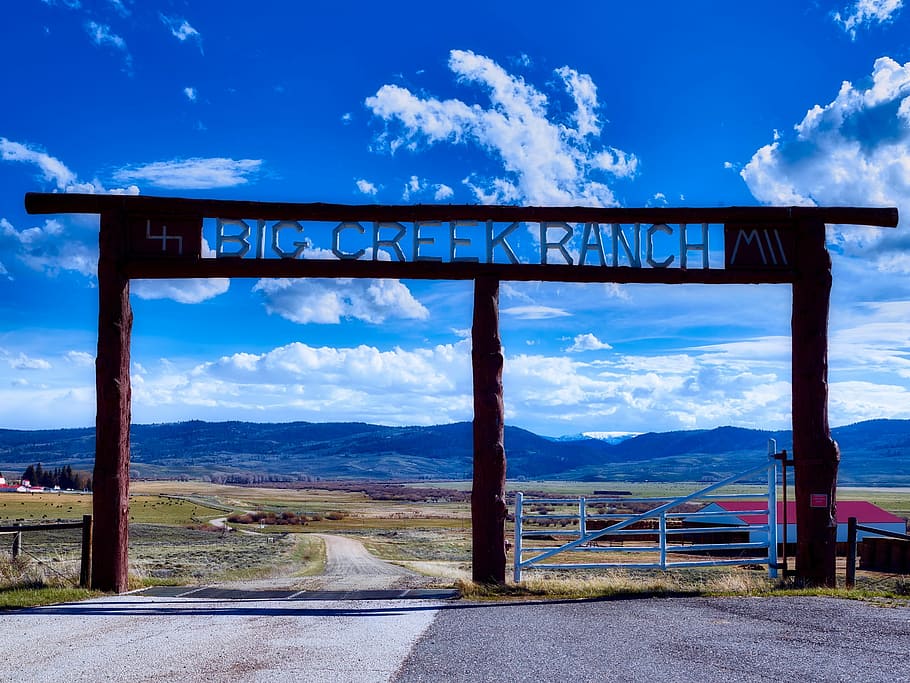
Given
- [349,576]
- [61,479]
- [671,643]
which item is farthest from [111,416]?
[61,479]

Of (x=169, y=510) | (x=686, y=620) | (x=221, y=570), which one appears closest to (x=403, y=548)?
(x=221, y=570)

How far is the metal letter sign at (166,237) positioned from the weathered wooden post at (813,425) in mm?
8984

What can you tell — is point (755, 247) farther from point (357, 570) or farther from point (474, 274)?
point (357, 570)

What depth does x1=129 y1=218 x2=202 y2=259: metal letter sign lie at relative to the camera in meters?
13.2

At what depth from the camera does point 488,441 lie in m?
13.0

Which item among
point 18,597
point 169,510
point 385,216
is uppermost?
Result: point 385,216

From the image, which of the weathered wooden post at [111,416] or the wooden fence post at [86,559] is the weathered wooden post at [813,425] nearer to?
the weathered wooden post at [111,416]

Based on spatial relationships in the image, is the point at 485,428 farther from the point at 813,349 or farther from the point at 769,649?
the point at 769,649

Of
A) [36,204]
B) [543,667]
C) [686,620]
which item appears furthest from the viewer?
[36,204]

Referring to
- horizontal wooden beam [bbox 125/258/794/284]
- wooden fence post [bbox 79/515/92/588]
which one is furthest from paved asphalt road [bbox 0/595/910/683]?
horizontal wooden beam [bbox 125/258/794/284]

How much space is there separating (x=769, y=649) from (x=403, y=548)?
45651 mm

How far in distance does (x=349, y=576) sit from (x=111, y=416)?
291 inches

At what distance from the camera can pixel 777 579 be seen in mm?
13266

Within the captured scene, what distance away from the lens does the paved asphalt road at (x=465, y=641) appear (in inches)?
280
